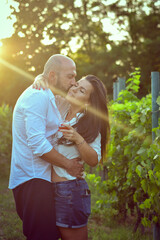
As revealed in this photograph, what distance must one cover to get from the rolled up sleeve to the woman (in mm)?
171

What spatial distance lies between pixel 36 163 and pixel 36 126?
32 centimetres

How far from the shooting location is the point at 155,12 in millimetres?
33500

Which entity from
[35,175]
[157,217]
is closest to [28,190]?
[35,175]

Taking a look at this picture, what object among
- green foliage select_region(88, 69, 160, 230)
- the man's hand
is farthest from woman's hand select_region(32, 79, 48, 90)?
green foliage select_region(88, 69, 160, 230)

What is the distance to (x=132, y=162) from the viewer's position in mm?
4695

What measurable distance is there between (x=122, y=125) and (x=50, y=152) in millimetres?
2869

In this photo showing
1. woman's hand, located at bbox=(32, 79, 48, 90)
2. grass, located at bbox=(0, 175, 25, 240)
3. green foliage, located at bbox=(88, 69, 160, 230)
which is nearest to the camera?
woman's hand, located at bbox=(32, 79, 48, 90)

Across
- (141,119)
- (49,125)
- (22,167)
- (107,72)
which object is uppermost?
(107,72)

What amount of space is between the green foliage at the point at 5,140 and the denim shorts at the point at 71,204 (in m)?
7.31

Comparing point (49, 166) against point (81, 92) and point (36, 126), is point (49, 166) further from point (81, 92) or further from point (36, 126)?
point (81, 92)

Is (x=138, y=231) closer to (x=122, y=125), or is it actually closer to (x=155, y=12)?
(x=122, y=125)

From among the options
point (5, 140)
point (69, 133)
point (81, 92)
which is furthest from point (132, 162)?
point (5, 140)

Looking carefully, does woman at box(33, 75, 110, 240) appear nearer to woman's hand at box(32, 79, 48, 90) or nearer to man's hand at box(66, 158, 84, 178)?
man's hand at box(66, 158, 84, 178)

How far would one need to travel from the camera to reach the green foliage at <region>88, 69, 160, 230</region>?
13.0 feet
